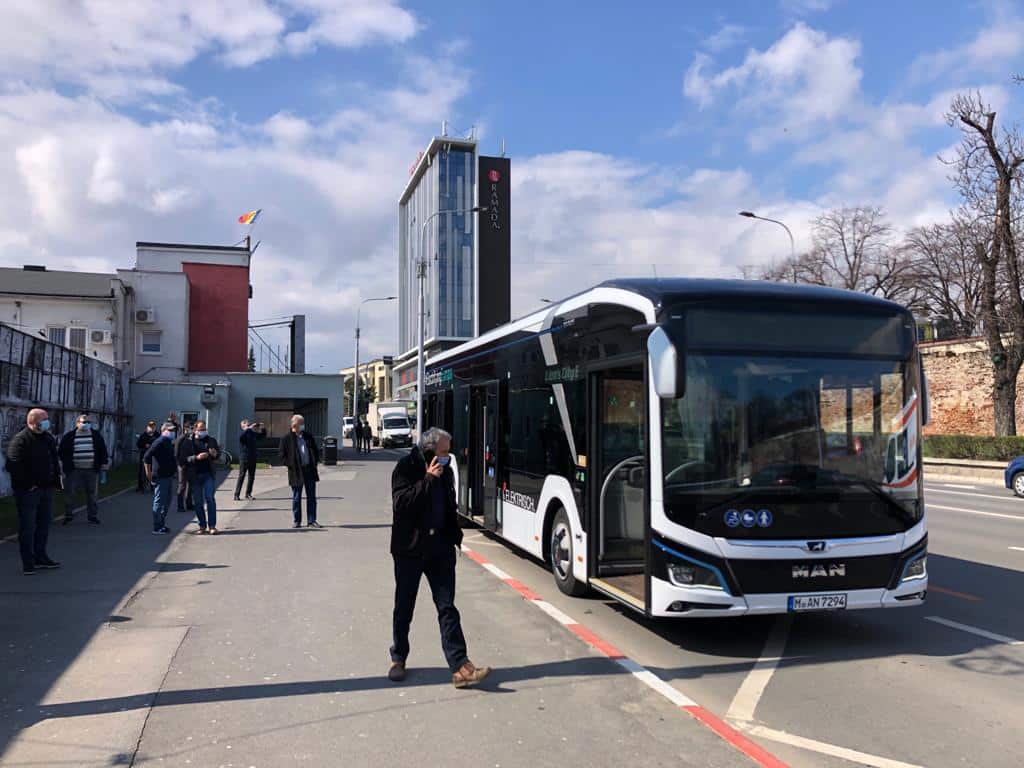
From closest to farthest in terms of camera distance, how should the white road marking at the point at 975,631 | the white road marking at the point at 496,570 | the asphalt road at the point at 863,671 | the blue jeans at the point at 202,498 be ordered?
1. the asphalt road at the point at 863,671
2. the white road marking at the point at 975,631
3. the white road marking at the point at 496,570
4. the blue jeans at the point at 202,498

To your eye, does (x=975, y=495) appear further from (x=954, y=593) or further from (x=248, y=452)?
(x=248, y=452)

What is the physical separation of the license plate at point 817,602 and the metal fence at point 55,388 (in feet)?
55.0

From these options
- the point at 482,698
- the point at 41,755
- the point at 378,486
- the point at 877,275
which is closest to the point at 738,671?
the point at 482,698

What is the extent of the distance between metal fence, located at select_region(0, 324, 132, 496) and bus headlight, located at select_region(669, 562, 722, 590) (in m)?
16.1

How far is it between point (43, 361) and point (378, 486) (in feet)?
30.2

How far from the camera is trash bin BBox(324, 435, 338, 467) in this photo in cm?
3541

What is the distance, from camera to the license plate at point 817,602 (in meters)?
6.50

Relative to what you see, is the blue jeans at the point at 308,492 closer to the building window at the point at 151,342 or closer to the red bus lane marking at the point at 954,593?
the red bus lane marking at the point at 954,593

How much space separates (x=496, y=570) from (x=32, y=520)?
214 inches

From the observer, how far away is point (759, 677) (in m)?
6.20

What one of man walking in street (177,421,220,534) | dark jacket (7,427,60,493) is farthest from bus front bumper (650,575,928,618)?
man walking in street (177,421,220,534)

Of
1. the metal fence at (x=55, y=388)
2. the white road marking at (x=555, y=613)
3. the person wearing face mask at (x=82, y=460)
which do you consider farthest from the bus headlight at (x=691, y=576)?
the metal fence at (x=55, y=388)

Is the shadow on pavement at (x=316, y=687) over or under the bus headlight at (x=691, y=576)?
under

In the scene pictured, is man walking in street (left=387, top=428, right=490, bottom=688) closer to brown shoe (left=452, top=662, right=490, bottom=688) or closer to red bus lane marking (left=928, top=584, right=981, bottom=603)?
brown shoe (left=452, top=662, right=490, bottom=688)
